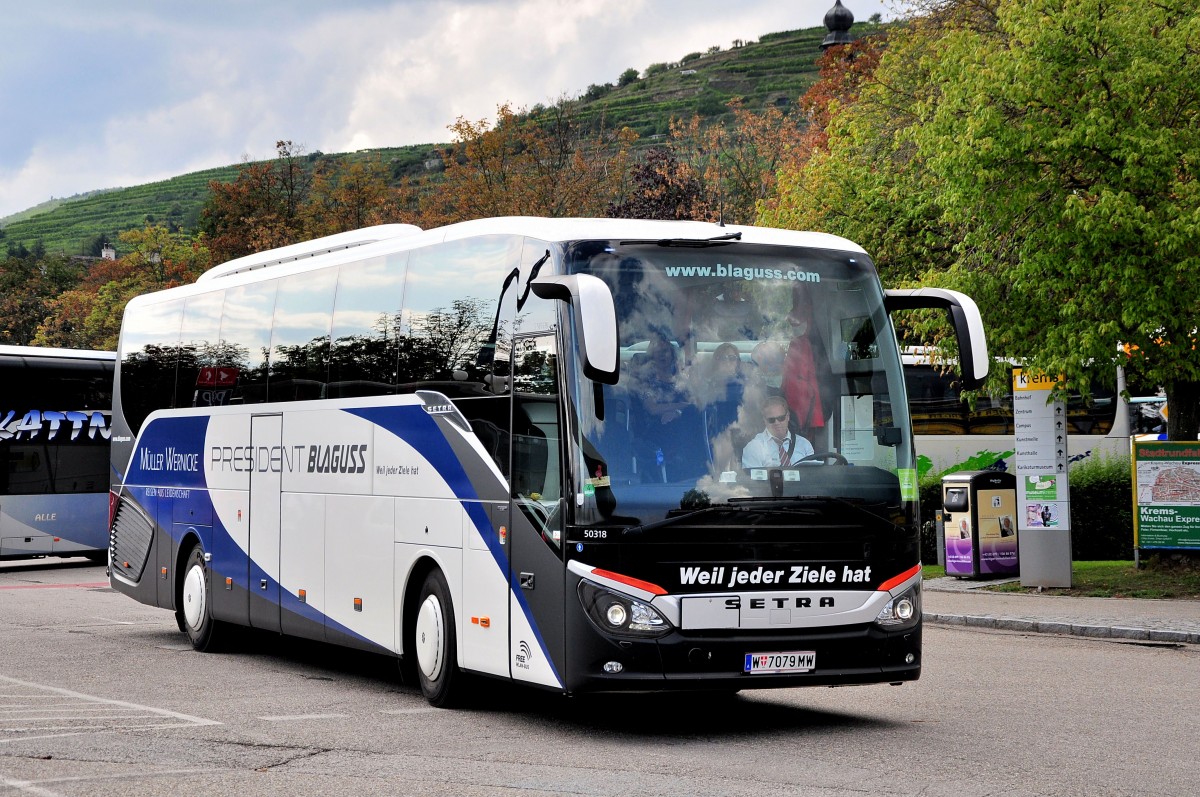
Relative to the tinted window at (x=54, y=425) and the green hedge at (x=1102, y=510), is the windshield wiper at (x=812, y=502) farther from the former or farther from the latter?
the tinted window at (x=54, y=425)

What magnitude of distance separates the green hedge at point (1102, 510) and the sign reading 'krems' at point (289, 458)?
16437mm

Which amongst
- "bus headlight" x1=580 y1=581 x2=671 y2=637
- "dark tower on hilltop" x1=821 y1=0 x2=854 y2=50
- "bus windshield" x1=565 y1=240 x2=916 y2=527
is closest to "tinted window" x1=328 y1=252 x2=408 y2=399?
"bus windshield" x1=565 y1=240 x2=916 y2=527

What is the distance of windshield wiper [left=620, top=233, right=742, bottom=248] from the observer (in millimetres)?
9836

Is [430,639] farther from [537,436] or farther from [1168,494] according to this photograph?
[1168,494]

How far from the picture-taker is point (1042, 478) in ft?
68.0

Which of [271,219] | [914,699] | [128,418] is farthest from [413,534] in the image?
[271,219]

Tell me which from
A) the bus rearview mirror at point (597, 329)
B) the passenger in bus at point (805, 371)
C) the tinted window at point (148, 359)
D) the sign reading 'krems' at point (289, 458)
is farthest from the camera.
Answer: the tinted window at point (148, 359)

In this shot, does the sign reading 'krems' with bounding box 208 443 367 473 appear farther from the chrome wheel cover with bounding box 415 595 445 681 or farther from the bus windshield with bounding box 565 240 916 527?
the bus windshield with bounding box 565 240 916 527

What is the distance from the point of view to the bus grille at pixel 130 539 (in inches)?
659

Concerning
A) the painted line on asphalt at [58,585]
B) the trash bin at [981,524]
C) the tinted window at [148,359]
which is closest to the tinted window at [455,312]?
the tinted window at [148,359]

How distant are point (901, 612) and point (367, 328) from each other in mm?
4881

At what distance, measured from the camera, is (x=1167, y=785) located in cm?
793

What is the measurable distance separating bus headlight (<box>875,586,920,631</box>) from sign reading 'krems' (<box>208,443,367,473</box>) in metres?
4.39

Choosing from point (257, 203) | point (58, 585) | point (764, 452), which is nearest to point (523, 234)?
point (764, 452)
